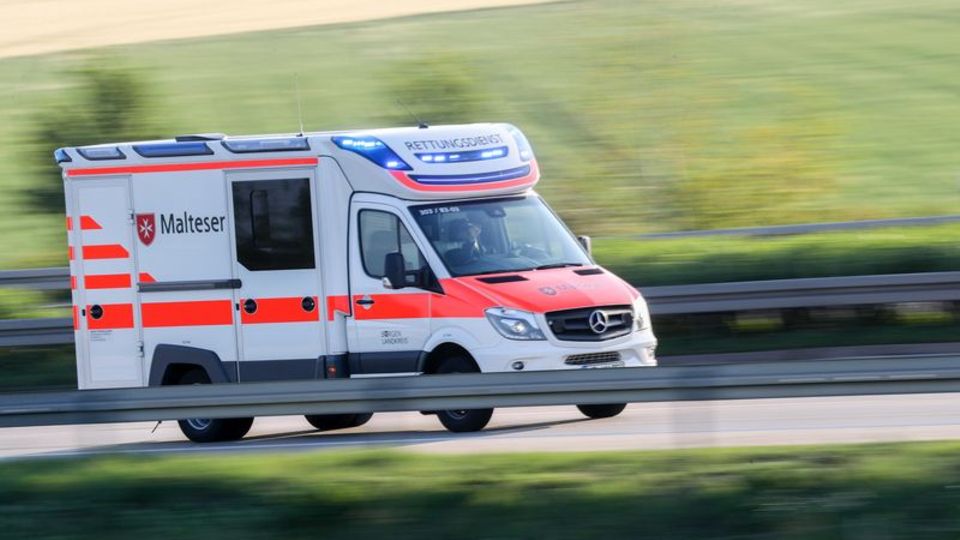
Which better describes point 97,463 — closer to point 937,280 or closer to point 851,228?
point 937,280

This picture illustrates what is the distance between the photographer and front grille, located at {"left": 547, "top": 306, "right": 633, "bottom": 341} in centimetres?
1183

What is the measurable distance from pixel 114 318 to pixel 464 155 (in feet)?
10.9

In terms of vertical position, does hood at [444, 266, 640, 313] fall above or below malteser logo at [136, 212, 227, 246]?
below

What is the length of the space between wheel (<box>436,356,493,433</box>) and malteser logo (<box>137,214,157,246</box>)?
110 inches

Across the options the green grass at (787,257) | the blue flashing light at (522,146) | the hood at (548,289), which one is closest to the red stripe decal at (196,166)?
the hood at (548,289)

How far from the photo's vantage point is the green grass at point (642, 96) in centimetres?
2203

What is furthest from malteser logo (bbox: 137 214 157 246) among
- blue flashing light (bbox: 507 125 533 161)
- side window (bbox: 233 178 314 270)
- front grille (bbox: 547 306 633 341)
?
front grille (bbox: 547 306 633 341)

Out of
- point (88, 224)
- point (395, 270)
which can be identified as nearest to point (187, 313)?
point (88, 224)

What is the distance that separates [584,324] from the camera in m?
11.9

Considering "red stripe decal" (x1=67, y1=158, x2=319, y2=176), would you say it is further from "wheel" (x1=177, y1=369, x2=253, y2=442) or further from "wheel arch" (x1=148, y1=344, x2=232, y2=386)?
"wheel" (x1=177, y1=369, x2=253, y2=442)

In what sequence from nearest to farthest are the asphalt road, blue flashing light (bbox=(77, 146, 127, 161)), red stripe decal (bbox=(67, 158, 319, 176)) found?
the asphalt road → red stripe decal (bbox=(67, 158, 319, 176)) → blue flashing light (bbox=(77, 146, 127, 161))

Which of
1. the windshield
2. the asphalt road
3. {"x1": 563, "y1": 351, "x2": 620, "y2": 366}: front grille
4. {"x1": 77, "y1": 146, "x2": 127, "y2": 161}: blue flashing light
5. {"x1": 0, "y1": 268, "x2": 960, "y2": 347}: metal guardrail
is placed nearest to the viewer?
the asphalt road

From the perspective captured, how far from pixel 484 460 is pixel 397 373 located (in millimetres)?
4209

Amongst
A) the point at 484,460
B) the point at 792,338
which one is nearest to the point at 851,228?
the point at 792,338
